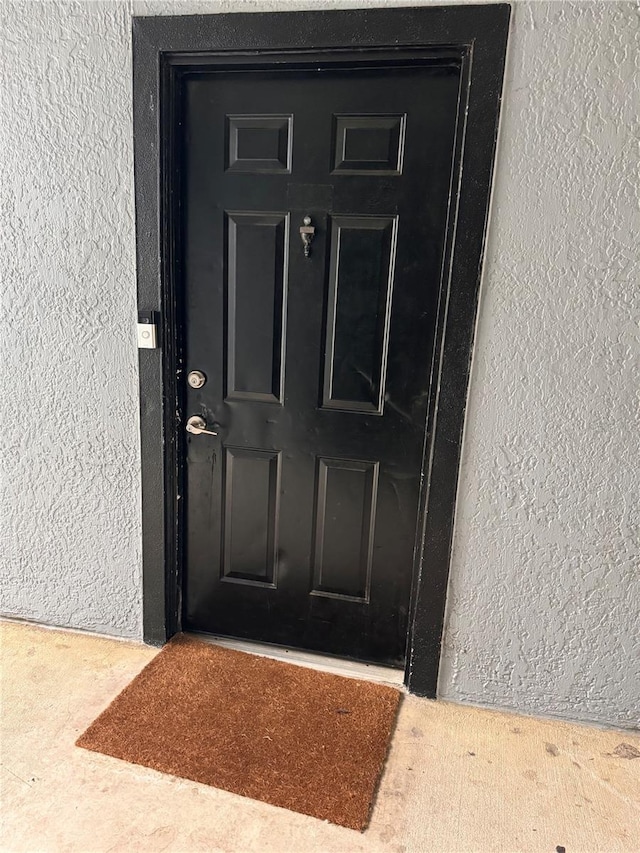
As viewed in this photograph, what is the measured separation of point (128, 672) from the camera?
2018 mm

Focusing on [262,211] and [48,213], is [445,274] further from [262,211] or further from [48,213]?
[48,213]

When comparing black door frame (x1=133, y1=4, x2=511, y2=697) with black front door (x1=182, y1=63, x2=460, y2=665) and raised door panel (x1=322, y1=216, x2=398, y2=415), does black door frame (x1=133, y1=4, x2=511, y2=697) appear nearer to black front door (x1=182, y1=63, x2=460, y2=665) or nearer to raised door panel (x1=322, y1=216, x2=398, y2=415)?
black front door (x1=182, y1=63, x2=460, y2=665)

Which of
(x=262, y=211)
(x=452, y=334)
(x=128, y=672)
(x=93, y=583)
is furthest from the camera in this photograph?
(x=93, y=583)

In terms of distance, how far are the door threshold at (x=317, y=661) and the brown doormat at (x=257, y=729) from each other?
0.04 metres

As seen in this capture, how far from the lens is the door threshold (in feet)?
6.70

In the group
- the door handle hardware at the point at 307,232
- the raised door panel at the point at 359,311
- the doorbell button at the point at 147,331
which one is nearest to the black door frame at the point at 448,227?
the doorbell button at the point at 147,331

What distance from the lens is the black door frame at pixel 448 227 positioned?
159 centimetres

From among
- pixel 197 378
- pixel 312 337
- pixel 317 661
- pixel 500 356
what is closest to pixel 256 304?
pixel 312 337

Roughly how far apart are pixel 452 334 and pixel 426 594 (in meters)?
0.84

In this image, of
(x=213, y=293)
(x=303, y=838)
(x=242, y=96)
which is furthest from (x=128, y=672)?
(x=242, y=96)

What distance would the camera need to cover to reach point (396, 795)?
158 cm

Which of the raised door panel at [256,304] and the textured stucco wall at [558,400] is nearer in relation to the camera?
the textured stucco wall at [558,400]

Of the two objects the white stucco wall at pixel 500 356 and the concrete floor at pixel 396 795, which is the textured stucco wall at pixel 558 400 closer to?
the white stucco wall at pixel 500 356

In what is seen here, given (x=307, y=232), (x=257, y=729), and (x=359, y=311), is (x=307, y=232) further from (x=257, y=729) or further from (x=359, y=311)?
(x=257, y=729)
